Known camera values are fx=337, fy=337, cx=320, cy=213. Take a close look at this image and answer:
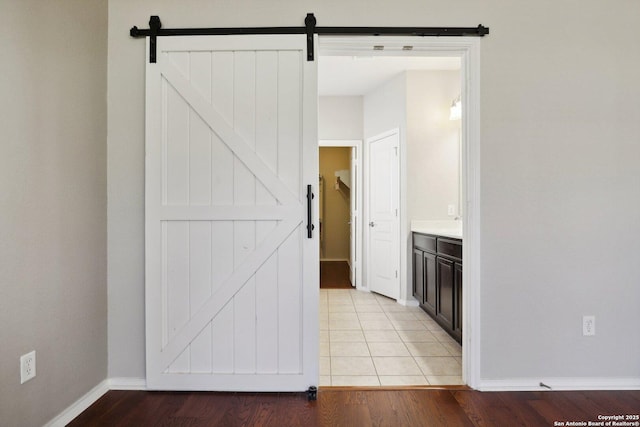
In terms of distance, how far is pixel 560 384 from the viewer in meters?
2.04

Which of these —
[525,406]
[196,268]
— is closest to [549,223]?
[525,406]

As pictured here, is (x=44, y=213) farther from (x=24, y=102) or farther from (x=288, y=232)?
(x=288, y=232)

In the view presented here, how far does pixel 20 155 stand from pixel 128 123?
2.19ft

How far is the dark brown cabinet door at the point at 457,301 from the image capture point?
265 centimetres

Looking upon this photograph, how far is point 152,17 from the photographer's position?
80.4 inches

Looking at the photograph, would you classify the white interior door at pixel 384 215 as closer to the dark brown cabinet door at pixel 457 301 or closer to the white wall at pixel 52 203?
the dark brown cabinet door at pixel 457 301

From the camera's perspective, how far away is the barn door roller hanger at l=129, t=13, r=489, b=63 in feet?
6.68

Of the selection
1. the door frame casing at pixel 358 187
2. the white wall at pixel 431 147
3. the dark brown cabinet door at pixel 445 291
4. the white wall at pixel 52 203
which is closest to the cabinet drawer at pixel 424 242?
the dark brown cabinet door at pixel 445 291

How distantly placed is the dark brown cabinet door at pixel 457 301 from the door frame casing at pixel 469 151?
0.59 meters

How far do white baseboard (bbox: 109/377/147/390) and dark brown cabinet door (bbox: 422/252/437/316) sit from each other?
2481 millimetres

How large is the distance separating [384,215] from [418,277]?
95 cm

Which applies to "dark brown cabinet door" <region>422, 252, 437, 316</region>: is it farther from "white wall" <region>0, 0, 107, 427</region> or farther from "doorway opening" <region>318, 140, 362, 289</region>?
"doorway opening" <region>318, 140, 362, 289</region>

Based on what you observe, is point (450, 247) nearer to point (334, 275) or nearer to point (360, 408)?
point (360, 408)

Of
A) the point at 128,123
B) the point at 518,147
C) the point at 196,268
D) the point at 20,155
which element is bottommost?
the point at 196,268
